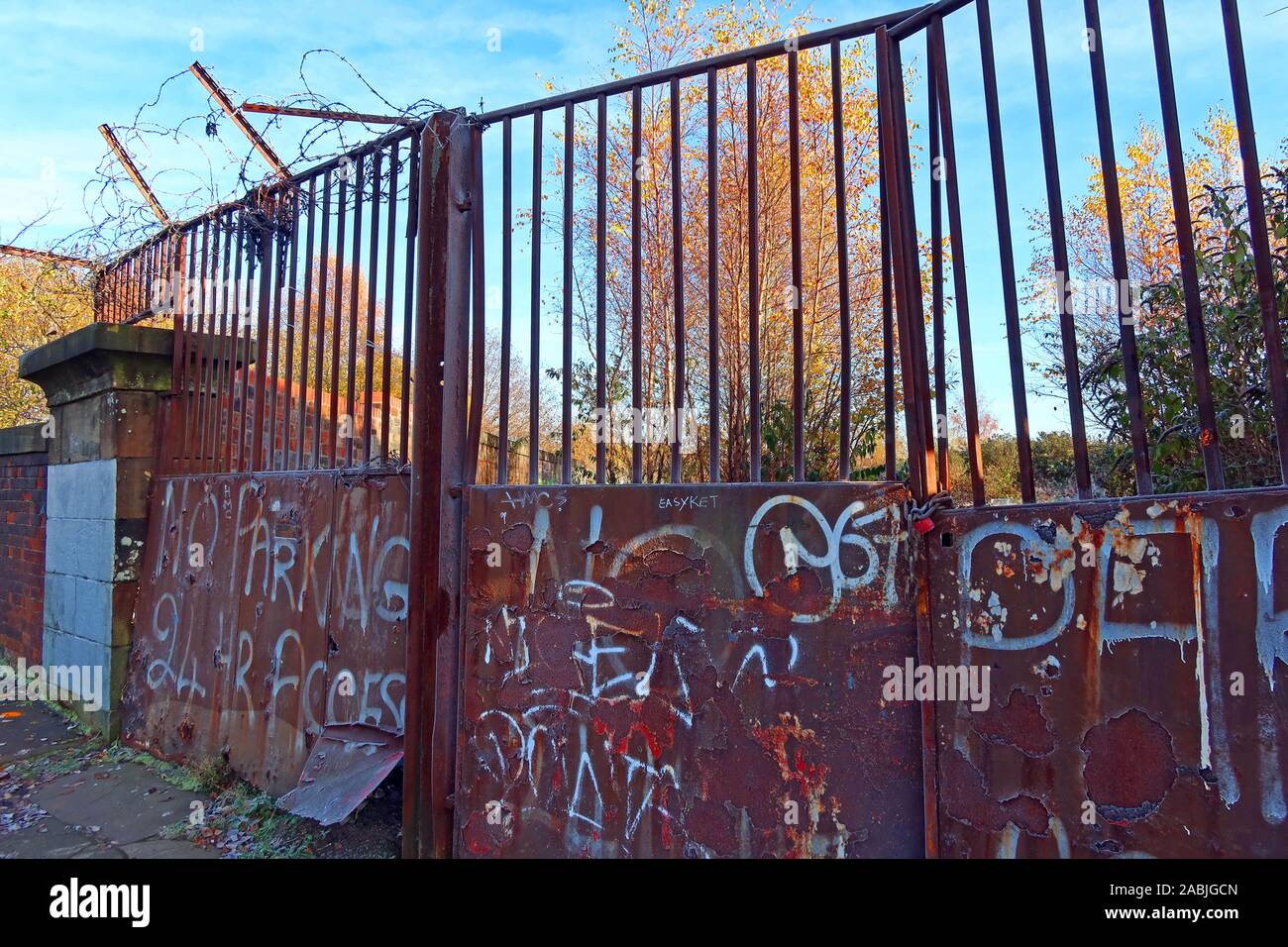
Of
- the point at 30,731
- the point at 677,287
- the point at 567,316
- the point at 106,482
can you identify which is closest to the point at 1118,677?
the point at 677,287

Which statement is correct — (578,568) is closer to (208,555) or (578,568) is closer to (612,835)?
(612,835)

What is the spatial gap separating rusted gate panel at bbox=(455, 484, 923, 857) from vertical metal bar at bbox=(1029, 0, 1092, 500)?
1.76 ft

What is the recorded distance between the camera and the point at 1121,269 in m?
2.11

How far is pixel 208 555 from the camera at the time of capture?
460cm

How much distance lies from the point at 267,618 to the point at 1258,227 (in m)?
4.56

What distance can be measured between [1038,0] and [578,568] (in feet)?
7.99

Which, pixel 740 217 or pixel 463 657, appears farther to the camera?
pixel 740 217

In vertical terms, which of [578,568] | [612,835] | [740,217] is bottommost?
[612,835]

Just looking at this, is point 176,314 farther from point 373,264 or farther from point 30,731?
point 30,731

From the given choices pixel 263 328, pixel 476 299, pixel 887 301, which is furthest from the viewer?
pixel 263 328

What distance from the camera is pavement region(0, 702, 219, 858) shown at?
3592 mm

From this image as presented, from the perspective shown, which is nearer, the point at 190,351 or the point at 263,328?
the point at 263,328

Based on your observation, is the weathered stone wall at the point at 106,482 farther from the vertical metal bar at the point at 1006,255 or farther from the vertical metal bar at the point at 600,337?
the vertical metal bar at the point at 1006,255
